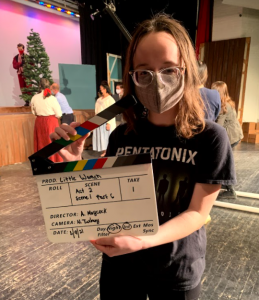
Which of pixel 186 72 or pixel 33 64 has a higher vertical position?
Result: pixel 33 64

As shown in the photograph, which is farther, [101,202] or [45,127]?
[45,127]

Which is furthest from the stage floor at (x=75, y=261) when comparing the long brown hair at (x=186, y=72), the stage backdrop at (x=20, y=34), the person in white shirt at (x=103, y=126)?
the stage backdrop at (x=20, y=34)

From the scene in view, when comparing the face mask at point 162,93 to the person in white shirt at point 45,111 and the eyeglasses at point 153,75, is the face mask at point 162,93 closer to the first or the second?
the eyeglasses at point 153,75

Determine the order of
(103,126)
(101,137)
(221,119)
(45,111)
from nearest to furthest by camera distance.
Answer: (221,119)
(45,111)
(103,126)
(101,137)

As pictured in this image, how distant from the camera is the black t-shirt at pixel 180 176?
688 millimetres

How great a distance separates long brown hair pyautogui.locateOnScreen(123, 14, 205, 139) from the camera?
2.28 ft

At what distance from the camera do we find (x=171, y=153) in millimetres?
730

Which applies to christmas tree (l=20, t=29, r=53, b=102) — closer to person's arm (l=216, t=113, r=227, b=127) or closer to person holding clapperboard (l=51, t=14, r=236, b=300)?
person's arm (l=216, t=113, r=227, b=127)

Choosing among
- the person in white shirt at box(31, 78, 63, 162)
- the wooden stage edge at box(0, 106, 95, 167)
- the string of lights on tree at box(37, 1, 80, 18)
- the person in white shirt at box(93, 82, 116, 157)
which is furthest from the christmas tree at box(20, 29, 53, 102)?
the string of lights on tree at box(37, 1, 80, 18)

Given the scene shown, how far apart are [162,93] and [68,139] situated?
0.31 m

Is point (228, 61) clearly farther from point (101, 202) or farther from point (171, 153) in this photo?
point (101, 202)

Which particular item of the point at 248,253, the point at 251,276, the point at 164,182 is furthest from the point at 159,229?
the point at 248,253

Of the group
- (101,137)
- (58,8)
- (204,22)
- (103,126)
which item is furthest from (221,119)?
(58,8)

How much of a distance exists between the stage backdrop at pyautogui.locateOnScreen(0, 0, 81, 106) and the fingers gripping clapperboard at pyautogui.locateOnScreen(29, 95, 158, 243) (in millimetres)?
→ 6563
